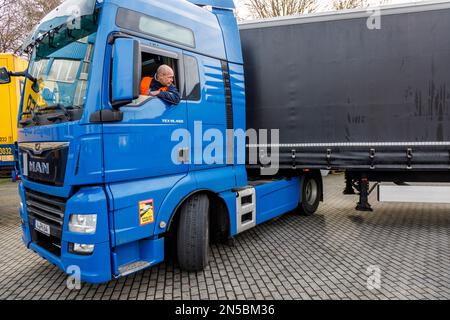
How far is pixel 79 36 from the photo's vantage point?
3.18 meters

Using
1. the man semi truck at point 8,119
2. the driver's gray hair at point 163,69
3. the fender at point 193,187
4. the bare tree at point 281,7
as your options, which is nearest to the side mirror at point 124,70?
the driver's gray hair at point 163,69

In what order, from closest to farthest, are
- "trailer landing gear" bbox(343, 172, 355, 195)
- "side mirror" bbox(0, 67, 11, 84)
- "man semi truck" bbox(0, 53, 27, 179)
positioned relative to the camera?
"side mirror" bbox(0, 67, 11, 84)
"trailer landing gear" bbox(343, 172, 355, 195)
"man semi truck" bbox(0, 53, 27, 179)

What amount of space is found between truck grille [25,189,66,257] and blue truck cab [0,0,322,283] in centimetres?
1

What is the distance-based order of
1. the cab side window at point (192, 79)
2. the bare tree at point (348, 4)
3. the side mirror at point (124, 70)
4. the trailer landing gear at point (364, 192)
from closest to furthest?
the side mirror at point (124, 70), the cab side window at point (192, 79), the trailer landing gear at point (364, 192), the bare tree at point (348, 4)

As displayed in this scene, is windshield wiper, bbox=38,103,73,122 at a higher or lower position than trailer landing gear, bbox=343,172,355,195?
higher

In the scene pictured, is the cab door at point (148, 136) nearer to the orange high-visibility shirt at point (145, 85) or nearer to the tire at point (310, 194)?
the orange high-visibility shirt at point (145, 85)

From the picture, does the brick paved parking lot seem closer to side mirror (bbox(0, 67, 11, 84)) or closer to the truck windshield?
the truck windshield

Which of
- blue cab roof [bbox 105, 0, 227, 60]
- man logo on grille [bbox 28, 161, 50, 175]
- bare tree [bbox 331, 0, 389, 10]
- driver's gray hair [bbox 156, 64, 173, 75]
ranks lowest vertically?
man logo on grille [bbox 28, 161, 50, 175]

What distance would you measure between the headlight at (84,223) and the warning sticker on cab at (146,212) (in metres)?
0.47

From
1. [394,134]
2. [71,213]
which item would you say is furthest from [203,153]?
[394,134]

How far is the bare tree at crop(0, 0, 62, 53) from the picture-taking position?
58.3 ft

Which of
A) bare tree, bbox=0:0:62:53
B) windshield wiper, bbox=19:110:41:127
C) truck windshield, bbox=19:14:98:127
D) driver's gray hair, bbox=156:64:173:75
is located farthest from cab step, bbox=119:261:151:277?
bare tree, bbox=0:0:62:53

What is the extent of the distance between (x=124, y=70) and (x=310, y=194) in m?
5.10

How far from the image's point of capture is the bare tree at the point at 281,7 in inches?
683
